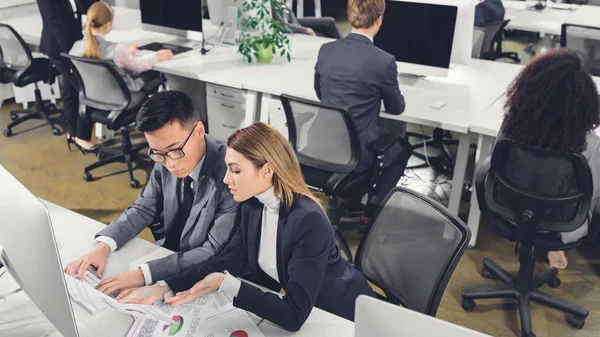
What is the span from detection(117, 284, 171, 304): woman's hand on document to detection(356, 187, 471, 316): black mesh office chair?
72 centimetres

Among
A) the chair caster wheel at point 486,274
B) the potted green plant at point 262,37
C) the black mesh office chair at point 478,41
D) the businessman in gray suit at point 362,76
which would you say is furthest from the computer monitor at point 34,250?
the black mesh office chair at point 478,41

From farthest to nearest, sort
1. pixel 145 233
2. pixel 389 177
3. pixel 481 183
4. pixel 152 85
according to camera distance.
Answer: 1. pixel 152 85
2. pixel 145 233
3. pixel 389 177
4. pixel 481 183

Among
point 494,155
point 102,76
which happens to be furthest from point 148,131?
point 102,76

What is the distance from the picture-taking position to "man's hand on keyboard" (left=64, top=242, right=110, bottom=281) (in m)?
1.93

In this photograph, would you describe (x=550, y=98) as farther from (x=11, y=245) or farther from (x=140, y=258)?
(x=11, y=245)

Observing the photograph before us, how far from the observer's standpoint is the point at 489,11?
4871 millimetres

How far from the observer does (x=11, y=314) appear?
182 centimetres

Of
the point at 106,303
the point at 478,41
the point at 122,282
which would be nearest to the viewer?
the point at 106,303

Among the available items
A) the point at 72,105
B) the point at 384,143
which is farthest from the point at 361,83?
the point at 72,105

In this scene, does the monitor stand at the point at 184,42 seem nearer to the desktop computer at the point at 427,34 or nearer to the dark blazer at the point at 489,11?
the desktop computer at the point at 427,34

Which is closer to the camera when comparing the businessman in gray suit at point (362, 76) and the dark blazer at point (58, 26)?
the businessman in gray suit at point (362, 76)

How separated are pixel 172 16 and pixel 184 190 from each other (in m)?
2.56

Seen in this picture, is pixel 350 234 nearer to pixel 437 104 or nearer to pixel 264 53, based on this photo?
pixel 437 104

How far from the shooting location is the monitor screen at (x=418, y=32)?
3.34 m
